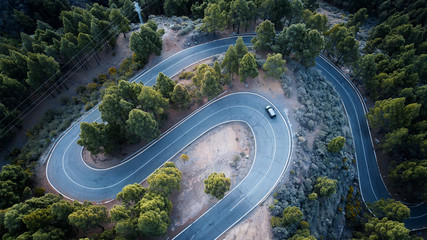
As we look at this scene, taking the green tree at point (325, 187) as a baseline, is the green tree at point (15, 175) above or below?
above

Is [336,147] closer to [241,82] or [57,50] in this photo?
[241,82]

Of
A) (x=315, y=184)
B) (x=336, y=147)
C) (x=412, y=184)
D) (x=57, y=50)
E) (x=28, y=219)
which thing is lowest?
(x=412, y=184)

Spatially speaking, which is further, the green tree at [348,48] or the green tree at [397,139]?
the green tree at [348,48]

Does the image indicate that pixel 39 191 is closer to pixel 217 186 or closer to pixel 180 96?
pixel 180 96

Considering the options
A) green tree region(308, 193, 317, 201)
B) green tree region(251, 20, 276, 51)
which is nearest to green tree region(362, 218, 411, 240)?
green tree region(308, 193, 317, 201)

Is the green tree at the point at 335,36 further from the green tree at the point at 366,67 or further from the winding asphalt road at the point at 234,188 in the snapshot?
the winding asphalt road at the point at 234,188

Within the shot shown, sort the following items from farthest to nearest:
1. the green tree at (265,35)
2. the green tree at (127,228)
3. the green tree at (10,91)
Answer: the green tree at (265,35) → the green tree at (10,91) → the green tree at (127,228)

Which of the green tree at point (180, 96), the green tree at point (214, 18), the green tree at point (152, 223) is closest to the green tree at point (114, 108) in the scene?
the green tree at point (180, 96)

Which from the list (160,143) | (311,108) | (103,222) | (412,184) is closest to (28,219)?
(103,222)
